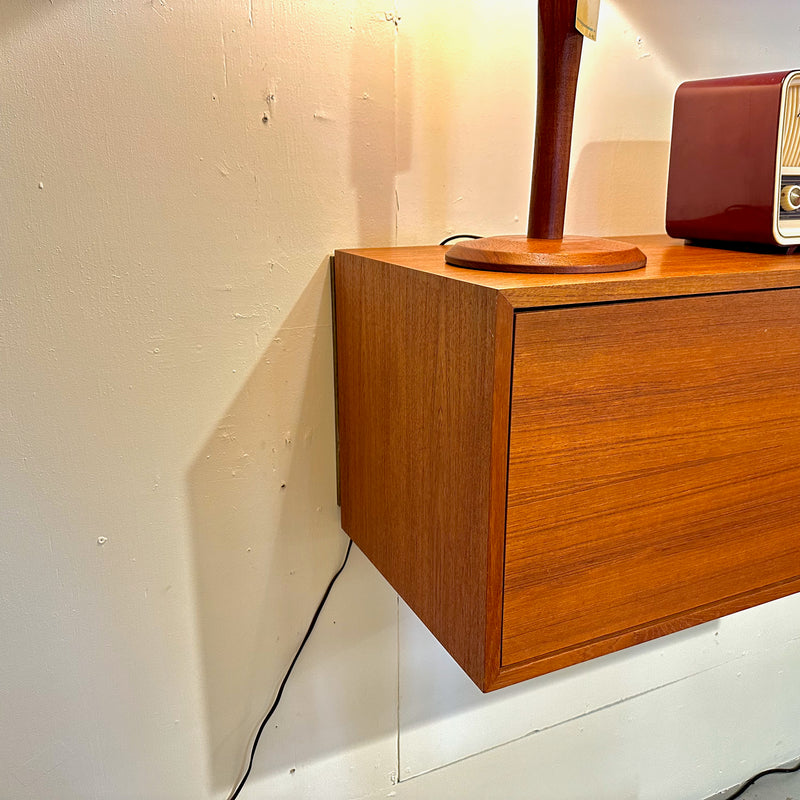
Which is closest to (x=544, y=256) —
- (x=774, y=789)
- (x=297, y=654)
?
(x=297, y=654)

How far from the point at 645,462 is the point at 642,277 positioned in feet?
0.59

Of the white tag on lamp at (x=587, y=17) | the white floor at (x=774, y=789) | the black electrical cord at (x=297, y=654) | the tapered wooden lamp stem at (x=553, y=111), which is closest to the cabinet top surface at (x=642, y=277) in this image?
the tapered wooden lamp stem at (x=553, y=111)

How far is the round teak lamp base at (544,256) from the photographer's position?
717 millimetres

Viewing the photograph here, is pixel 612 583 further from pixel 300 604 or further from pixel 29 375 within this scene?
pixel 29 375

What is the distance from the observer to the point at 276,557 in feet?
3.45

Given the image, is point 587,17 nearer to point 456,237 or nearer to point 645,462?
point 456,237

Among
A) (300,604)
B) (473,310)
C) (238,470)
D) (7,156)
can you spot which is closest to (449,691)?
(300,604)

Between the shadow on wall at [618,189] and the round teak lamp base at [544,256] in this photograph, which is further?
the shadow on wall at [618,189]

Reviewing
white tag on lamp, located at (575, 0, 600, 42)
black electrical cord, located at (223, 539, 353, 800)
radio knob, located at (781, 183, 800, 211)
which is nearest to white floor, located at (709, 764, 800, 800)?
black electrical cord, located at (223, 539, 353, 800)

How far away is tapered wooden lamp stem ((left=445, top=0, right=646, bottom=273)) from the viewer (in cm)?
73

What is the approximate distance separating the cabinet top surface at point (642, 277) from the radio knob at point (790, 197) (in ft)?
0.18

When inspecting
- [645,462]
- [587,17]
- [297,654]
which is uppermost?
[587,17]

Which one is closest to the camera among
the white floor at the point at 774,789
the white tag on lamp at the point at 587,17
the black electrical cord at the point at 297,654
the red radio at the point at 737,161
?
the white tag on lamp at the point at 587,17

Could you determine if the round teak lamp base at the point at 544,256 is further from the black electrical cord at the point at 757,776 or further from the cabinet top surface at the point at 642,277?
the black electrical cord at the point at 757,776
